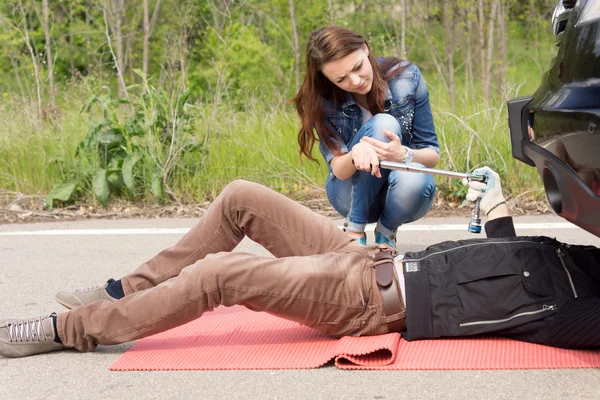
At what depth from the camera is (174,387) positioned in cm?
309

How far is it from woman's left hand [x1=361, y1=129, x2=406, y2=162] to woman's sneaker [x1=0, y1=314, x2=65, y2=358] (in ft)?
5.36

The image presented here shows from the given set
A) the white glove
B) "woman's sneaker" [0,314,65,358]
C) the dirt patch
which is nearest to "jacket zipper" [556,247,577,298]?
the white glove

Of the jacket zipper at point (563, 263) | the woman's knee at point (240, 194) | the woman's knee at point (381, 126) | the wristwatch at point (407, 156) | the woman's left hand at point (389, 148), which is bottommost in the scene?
the jacket zipper at point (563, 263)

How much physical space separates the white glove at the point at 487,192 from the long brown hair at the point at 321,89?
107cm

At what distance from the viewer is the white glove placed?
348 cm

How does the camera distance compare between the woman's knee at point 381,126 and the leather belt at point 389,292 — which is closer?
the leather belt at point 389,292

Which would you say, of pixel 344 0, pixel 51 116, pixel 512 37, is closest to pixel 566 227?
pixel 51 116

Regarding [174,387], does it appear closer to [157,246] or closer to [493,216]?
[493,216]

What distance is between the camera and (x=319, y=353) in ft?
10.9

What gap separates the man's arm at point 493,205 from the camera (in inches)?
136

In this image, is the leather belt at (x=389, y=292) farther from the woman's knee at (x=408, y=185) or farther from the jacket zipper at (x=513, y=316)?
the woman's knee at (x=408, y=185)

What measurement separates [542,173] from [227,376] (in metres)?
1.35

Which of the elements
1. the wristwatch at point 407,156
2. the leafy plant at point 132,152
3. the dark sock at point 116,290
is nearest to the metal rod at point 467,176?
the wristwatch at point 407,156

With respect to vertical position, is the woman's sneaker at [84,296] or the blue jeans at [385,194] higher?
the blue jeans at [385,194]
